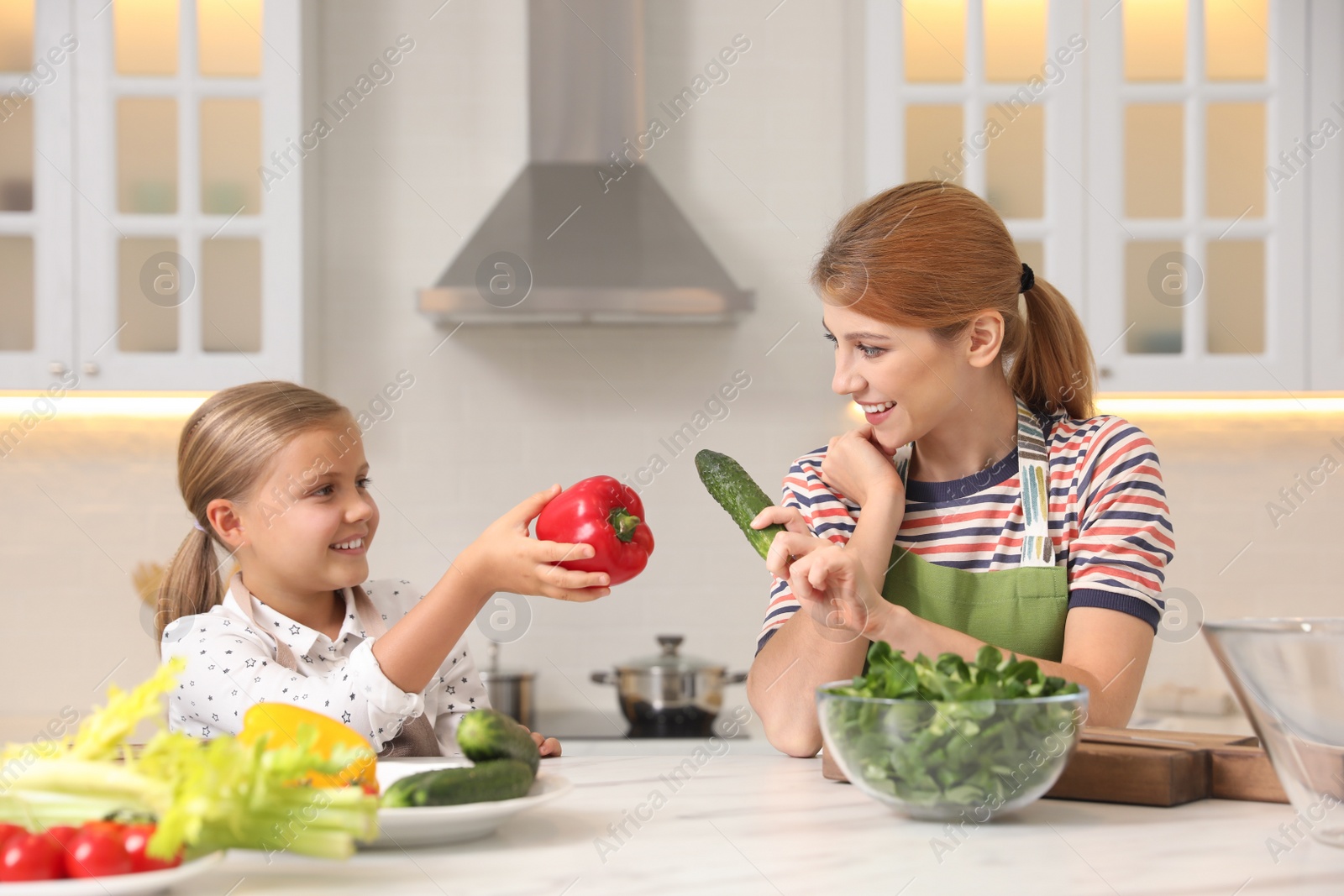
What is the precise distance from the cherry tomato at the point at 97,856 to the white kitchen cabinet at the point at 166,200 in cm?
214

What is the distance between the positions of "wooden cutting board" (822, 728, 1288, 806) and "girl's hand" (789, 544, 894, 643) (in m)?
0.25

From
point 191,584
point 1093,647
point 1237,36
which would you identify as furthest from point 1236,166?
point 191,584

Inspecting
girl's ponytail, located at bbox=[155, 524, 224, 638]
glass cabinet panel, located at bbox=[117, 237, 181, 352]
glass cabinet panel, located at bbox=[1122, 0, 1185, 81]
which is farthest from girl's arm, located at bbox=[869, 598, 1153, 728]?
glass cabinet panel, located at bbox=[117, 237, 181, 352]

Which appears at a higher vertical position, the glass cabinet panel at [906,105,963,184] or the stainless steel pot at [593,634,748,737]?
the glass cabinet panel at [906,105,963,184]

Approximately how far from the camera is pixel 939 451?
1675mm

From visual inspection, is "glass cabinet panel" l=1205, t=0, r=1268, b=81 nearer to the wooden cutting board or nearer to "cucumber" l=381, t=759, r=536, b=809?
the wooden cutting board

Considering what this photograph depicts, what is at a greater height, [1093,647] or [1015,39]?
[1015,39]

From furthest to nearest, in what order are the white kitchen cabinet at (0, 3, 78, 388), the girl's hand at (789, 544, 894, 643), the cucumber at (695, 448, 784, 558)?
the white kitchen cabinet at (0, 3, 78, 388), the cucumber at (695, 448, 784, 558), the girl's hand at (789, 544, 894, 643)

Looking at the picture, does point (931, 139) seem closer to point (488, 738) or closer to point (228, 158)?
point (228, 158)

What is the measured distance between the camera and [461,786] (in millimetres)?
857

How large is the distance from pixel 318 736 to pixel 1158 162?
256 cm

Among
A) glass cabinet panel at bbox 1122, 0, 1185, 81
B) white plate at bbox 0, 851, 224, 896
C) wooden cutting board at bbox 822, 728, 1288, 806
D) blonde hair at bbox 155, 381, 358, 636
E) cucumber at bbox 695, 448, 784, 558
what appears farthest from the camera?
glass cabinet panel at bbox 1122, 0, 1185, 81

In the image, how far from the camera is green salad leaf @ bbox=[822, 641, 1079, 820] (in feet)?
2.81

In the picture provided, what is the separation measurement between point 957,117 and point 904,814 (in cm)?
222
